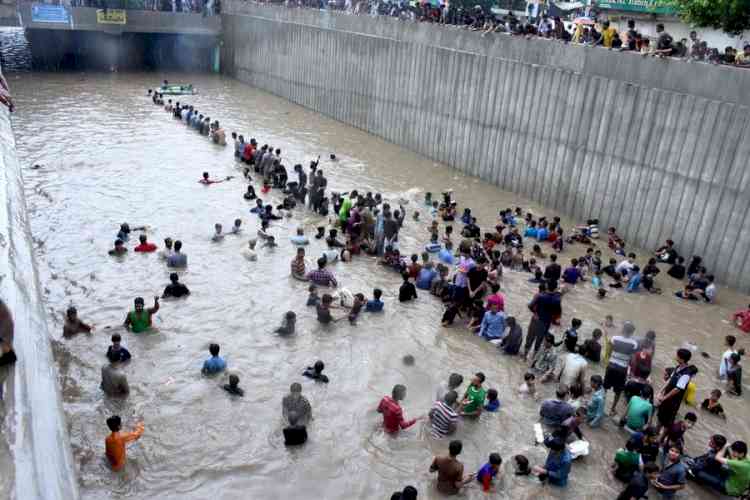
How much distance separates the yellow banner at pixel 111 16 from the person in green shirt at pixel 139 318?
3528 centimetres

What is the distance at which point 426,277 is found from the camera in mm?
14766

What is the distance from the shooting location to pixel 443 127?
1011 inches

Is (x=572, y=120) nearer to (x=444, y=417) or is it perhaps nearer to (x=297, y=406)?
(x=444, y=417)

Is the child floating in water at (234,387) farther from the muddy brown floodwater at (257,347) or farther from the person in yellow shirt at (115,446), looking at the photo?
the person in yellow shirt at (115,446)

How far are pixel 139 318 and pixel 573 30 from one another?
19218mm

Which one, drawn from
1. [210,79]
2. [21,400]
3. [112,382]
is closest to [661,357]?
[112,382]

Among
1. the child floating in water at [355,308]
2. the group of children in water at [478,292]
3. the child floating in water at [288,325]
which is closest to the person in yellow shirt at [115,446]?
the group of children in water at [478,292]

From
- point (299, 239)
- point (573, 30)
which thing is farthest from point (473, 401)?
point (573, 30)

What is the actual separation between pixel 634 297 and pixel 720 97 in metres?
5.68

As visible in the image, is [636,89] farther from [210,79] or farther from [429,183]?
[210,79]

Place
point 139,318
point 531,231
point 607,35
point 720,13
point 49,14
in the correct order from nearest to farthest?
point 139,318 → point 531,231 → point 720,13 → point 607,35 → point 49,14

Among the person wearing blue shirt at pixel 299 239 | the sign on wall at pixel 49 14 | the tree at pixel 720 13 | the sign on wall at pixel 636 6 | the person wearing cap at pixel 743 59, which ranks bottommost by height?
the person wearing blue shirt at pixel 299 239

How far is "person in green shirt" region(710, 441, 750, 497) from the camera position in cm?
857

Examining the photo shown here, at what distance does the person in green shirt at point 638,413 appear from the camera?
31.8ft
